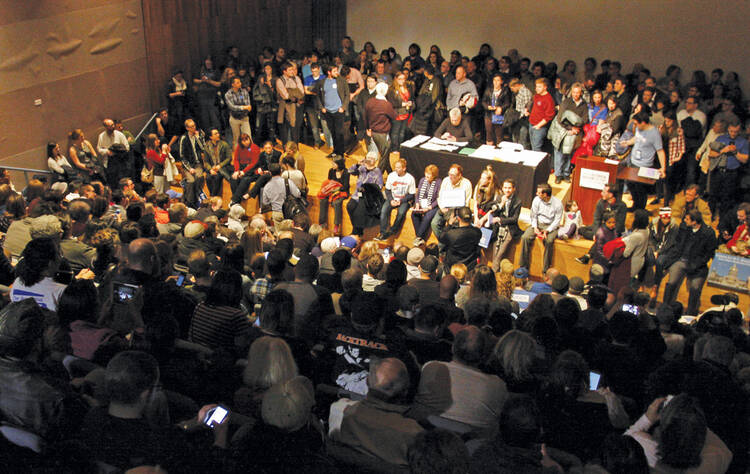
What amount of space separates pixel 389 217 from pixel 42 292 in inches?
213

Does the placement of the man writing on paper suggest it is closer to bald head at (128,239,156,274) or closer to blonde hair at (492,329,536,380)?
bald head at (128,239,156,274)

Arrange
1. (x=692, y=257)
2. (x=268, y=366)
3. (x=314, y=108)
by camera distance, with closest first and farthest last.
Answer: (x=268, y=366)
(x=692, y=257)
(x=314, y=108)

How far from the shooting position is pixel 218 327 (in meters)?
4.09

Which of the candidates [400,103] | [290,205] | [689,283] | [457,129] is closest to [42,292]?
[290,205]

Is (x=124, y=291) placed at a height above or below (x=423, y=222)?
above

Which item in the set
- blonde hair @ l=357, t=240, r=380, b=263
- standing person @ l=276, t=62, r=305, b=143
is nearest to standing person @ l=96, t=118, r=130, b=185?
standing person @ l=276, t=62, r=305, b=143

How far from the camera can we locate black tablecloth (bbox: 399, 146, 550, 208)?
8938 mm

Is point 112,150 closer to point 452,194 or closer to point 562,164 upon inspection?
point 452,194

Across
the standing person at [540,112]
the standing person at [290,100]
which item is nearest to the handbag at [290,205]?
the standing person at [290,100]

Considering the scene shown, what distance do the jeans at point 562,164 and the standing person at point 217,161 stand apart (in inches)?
189

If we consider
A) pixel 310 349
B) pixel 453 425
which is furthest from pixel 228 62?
pixel 453 425

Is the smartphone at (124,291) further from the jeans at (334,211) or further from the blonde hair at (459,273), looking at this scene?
the jeans at (334,211)

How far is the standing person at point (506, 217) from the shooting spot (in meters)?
8.15

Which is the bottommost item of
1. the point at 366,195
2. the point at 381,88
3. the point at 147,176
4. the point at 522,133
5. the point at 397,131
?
the point at 147,176
